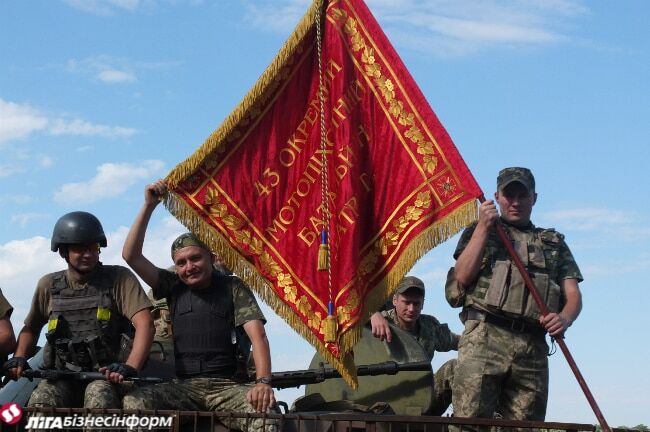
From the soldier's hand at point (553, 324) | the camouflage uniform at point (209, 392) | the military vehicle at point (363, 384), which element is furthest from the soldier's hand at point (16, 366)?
the soldier's hand at point (553, 324)

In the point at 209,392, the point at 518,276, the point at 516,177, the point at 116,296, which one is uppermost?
the point at 516,177

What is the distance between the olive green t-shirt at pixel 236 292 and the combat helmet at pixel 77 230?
1.79ft

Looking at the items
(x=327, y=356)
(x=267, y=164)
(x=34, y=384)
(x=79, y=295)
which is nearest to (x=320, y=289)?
(x=327, y=356)

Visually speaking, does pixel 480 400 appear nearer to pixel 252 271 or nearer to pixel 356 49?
pixel 252 271

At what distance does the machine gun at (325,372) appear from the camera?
356 inches

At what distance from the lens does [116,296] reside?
27.8 ft

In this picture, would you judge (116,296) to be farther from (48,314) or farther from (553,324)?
(553,324)

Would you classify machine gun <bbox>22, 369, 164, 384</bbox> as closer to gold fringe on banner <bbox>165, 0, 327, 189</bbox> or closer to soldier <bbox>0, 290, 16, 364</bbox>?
soldier <bbox>0, 290, 16, 364</bbox>

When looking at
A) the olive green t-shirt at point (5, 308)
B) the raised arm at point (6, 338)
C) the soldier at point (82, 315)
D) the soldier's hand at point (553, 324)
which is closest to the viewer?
the soldier at point (82, 315)

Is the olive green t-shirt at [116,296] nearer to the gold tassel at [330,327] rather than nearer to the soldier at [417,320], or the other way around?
the gold tassel at [330,327]


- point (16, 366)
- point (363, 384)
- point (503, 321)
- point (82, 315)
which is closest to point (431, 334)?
point (363, 384)

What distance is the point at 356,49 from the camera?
30.3ft

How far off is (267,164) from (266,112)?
0.43 meters

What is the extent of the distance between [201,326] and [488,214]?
7.46 feet
